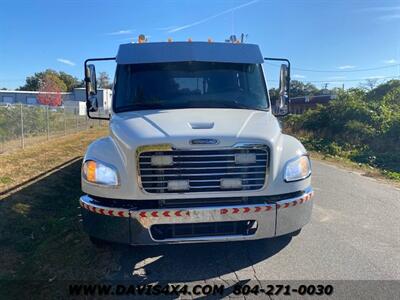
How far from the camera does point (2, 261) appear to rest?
4578 millimetres

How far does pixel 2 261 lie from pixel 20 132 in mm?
11773

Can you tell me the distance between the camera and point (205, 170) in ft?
12.4

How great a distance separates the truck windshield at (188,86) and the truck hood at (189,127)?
0.25m

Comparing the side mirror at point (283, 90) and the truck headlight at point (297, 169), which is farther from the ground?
the side mirror at point (283, 90)

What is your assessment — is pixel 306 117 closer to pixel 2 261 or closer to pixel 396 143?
pixel 396 143

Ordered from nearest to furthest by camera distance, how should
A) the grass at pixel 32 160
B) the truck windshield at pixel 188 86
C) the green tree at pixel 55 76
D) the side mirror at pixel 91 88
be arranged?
the truck windshield at pixel 188 86 < the side mirror at pixel 91 88 < the grass at pixel 32 160 < the green tree at pixel 55 76

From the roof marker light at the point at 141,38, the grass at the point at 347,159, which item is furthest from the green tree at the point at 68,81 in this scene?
the roof marker light at the point at 141,38

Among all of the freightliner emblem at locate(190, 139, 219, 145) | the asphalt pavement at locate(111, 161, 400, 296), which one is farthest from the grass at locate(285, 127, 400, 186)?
the freightliner emblem at locate(190, 139, 219, 145)

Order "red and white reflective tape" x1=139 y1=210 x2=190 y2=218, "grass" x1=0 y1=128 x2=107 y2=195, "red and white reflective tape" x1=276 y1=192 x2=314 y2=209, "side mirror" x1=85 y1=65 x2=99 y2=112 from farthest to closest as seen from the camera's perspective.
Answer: "grass" x1=0 y1=128 x2=107 y2=195, "side mirror" x1=85 y1=65 x2=99 y2=112, "red and white reflective tape" x1=276 y1=192 x2=314 y2=209, "red and white reflective tape" x1=139 y1=210 x2=190 y2=218

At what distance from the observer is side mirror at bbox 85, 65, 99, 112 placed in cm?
559

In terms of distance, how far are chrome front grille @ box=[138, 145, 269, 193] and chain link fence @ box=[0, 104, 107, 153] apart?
11.2 metres

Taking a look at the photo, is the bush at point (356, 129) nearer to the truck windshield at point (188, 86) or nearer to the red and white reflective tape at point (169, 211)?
the truck windshield at point (188, 86)

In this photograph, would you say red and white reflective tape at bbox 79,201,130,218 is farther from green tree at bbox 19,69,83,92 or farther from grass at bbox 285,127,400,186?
green tree at bbox 19,69,83,92

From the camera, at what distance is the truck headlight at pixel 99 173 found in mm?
3795
